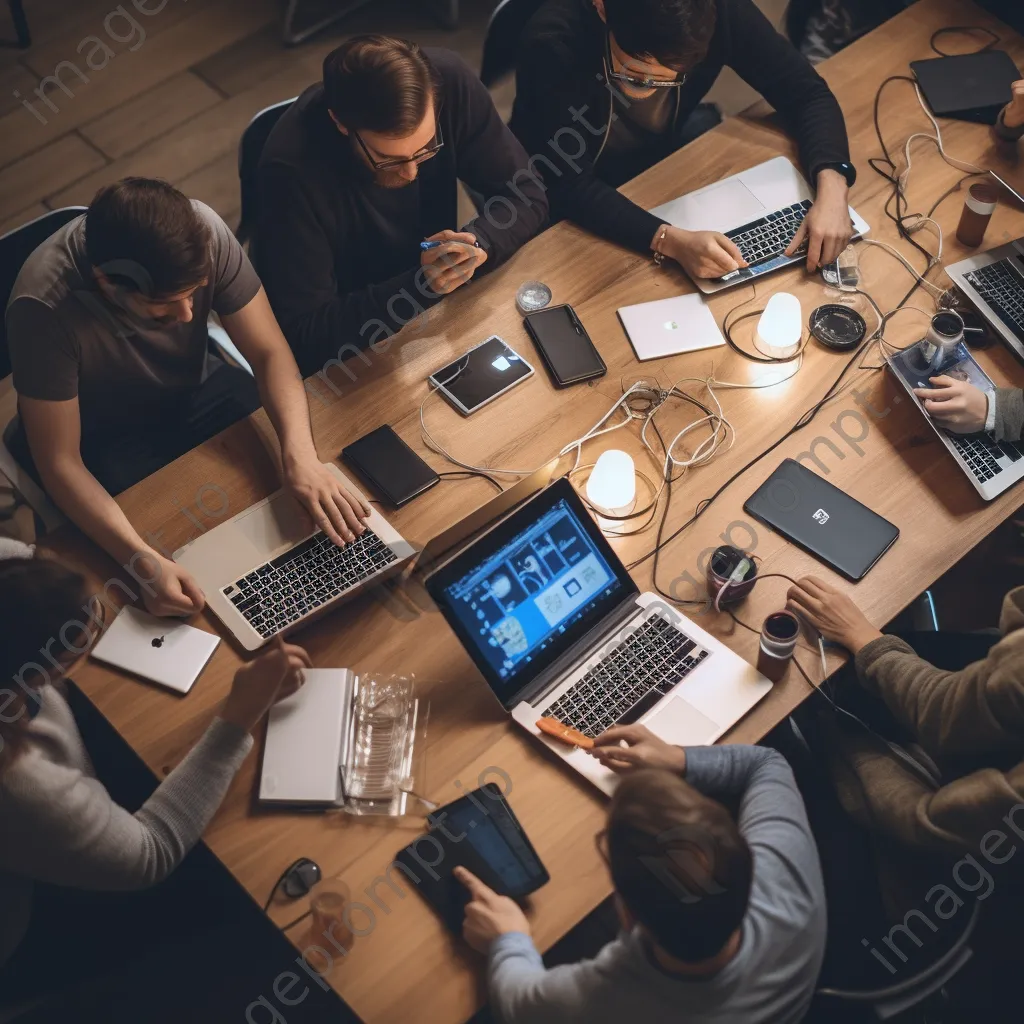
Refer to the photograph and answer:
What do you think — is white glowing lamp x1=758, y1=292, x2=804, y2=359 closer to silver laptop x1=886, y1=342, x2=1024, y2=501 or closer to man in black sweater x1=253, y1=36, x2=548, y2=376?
silver laptop x1=886, y1=342, x2=1024, y2=501

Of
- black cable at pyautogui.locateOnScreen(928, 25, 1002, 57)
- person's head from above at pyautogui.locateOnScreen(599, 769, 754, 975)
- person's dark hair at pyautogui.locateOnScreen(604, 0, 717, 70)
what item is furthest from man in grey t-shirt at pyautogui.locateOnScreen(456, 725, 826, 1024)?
black cable at pyautogui.locateOnScreen(928, 25, 1002, 57)

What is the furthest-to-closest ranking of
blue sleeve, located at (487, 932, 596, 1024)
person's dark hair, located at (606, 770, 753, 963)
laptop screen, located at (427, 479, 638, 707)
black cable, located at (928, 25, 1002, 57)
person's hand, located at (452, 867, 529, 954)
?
1. black cable, located at (928, 25, 1002, 57)
2. laptop screen, located at (427, 479, 638, 707)
3. person's hand, located at (452, 867, 529, 954)
4. blue sleeve, located at (487, 932, 596, 1024)
5. person's dark hair, located at (606, 770, 753, 963)

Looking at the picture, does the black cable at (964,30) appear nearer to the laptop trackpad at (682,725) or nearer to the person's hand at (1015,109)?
the person's hand at (1015,109)

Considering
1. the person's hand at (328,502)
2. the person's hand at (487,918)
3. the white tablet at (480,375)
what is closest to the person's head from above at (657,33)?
the white tablet at (480,375)

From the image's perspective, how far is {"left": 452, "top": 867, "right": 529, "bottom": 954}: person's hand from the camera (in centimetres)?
164

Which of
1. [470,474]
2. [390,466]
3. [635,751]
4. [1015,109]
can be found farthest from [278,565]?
[1015,109]

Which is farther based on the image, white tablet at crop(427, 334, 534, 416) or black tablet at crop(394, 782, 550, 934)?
white tablet at crop(427, 334, 534, 416)

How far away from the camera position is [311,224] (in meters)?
2.28

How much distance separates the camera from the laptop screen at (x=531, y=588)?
1750mm

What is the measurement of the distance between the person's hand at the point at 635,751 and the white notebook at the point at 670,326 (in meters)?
0.87

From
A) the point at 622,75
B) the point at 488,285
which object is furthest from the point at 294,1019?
the point at 622,75

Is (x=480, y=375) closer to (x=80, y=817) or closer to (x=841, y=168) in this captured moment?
(x=841, y=168)

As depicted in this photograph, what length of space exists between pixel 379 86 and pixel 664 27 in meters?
0.62

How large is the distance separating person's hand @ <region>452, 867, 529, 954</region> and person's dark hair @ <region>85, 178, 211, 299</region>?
1157mm
